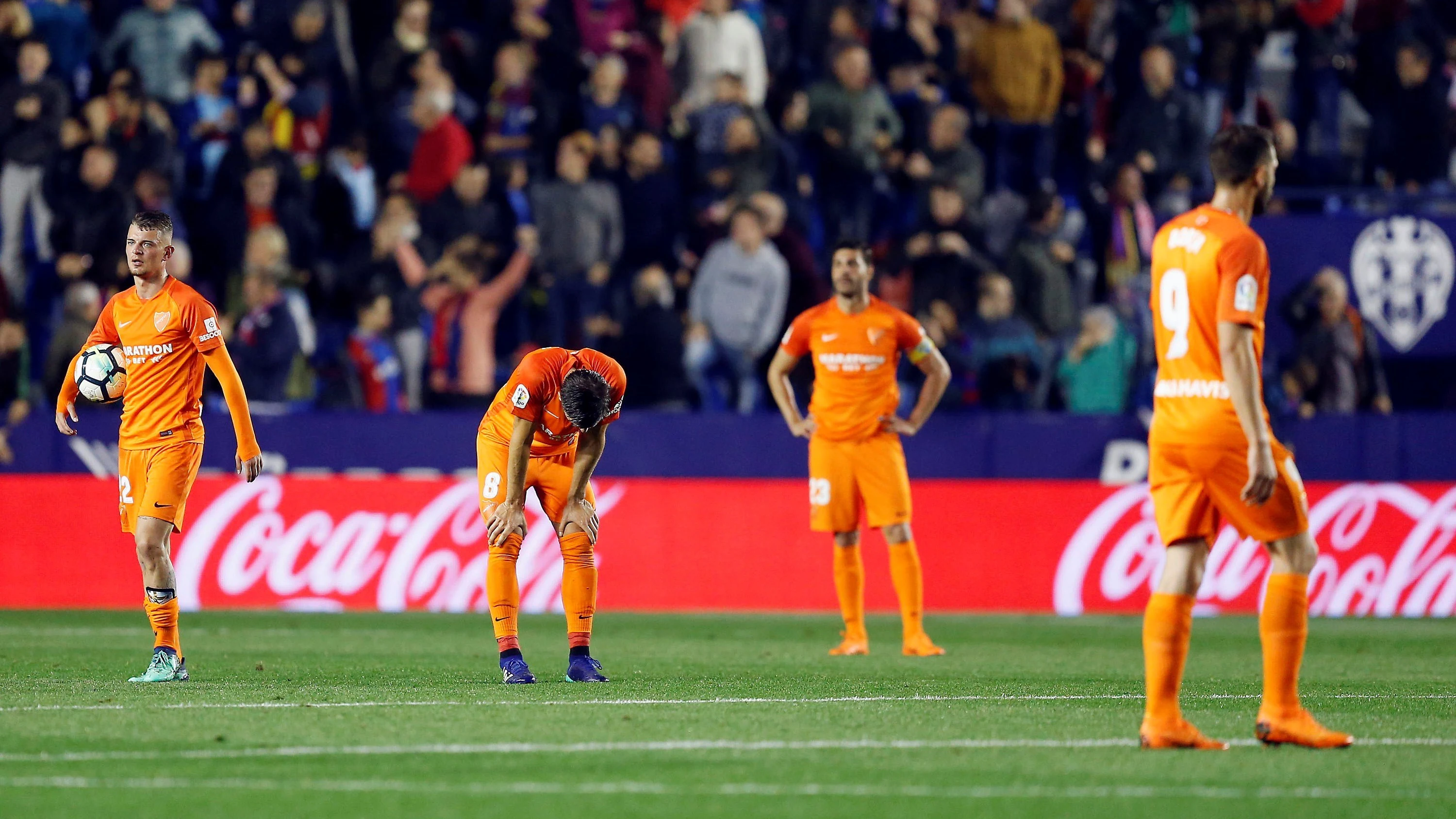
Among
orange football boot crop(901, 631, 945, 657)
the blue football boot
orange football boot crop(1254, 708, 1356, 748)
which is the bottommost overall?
orange football boot crop(901, 631, 945, 657)

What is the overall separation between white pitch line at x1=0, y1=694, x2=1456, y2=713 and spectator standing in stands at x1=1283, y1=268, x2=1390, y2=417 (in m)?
8.22

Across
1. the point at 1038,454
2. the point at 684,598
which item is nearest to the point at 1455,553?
the point at 1038,454

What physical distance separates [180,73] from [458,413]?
496 centimetres

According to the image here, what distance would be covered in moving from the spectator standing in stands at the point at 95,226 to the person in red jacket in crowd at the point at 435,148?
264 cm

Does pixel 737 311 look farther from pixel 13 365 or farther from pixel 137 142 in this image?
pixel 13 365

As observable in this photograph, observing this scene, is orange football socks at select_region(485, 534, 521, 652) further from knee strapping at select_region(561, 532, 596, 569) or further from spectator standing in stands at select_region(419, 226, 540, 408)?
spectator standing in stands at select_region(419, 226, 540, 408)

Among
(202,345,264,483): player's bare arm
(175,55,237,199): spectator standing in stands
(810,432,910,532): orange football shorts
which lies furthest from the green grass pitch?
(175,55,237,199): spectator standing in stands

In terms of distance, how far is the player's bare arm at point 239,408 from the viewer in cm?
979

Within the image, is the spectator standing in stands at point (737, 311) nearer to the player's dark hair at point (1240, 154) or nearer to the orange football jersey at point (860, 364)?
the orange football jersey at point (860, 364)

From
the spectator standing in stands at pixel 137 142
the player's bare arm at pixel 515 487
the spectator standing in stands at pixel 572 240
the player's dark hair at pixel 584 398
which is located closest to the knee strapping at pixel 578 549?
the player's bare arm at pixel 515 487

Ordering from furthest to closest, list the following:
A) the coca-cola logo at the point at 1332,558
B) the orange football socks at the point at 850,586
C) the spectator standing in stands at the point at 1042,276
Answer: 1. the spectator standing in stands at the point at 1042,276
2. the coca-cola logo at the point at 1332,558
3. the orange football socks at the point at 850,586

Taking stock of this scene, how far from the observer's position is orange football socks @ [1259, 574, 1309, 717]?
709 cm

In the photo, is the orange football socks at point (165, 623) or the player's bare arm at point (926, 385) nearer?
the orange football socks at point (165, 623)

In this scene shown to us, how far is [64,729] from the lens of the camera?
760cm
